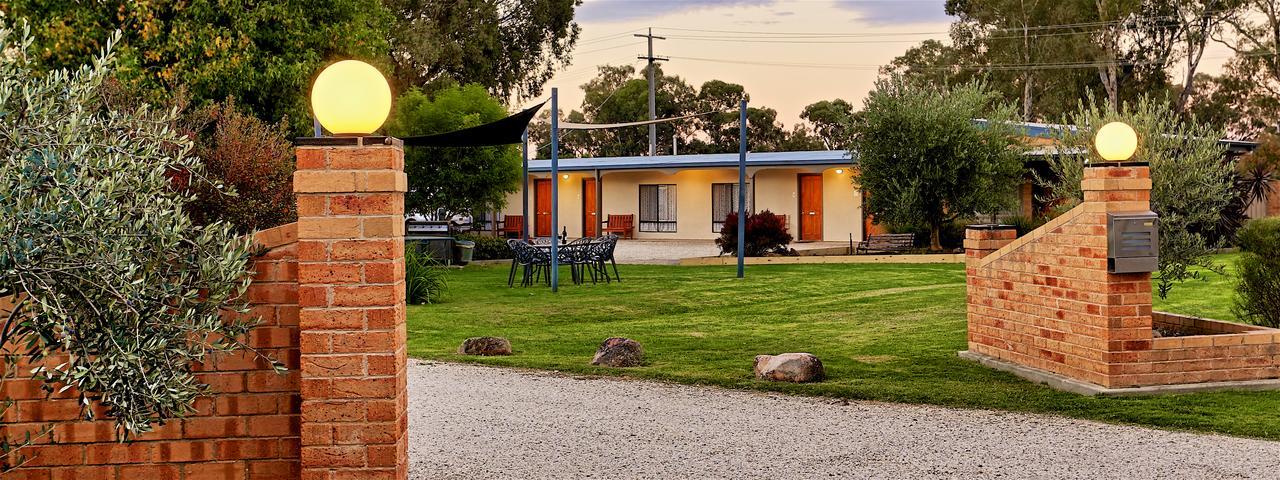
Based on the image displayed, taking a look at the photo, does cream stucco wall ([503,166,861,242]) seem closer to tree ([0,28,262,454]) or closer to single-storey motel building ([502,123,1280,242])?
single-storey motel building ([502,123,1280,242])

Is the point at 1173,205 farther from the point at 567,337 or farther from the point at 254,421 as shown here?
the point at 254,421

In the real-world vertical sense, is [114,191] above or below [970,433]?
above

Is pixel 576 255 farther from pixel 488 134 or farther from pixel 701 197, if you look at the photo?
pixel 701 197

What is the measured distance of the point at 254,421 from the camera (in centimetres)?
410

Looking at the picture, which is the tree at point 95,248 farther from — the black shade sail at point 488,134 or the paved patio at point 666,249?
the paved patio at point 666,249

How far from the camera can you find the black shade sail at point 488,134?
1545 cm

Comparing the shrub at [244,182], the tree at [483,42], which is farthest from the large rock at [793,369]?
the tree at [483,42]

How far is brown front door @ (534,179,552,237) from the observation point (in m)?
33.2

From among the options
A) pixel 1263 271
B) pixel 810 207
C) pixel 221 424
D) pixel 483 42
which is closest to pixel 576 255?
pixel 1263 271

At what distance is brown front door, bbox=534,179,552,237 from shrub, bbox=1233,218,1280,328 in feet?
82.3

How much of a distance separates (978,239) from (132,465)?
6370 millimetres

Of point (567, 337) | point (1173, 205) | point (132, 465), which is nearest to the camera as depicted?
point (132, 465)

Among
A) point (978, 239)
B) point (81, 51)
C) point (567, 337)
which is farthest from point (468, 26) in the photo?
point (978, 239)

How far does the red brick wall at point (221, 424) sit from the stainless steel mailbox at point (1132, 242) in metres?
4.95
